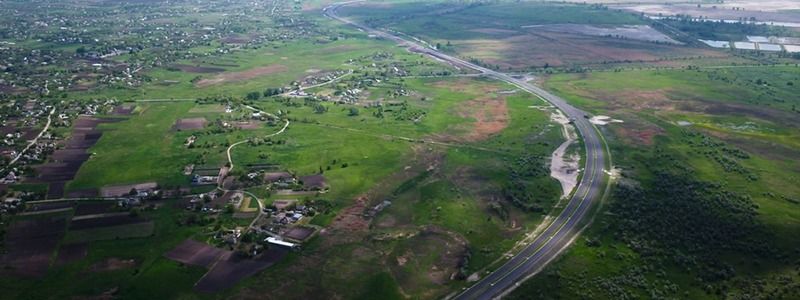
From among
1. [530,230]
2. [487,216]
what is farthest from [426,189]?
[530,230]

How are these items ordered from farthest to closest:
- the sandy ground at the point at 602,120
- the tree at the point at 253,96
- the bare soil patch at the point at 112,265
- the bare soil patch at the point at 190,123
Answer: the tree at the point at 253,96 < the sandy ground at the point at 602,120 < the bare soil patch at the point at 190,123 < the bare soil patch at the point at 112,265

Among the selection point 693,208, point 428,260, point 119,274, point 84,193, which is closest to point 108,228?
point 119,274

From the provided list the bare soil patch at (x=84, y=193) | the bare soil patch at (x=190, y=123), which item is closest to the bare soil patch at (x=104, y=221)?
the bare soil patch at (x=84, y=193)

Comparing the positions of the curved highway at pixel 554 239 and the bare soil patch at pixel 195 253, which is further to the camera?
the bare soil patch at pixel 195 253

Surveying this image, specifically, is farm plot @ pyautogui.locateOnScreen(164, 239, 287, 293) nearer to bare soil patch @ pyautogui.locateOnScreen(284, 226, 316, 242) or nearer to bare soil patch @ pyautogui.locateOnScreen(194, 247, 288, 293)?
bare soil patch @ pyautogui.locateOnScreen(194, 247, 288, 293)

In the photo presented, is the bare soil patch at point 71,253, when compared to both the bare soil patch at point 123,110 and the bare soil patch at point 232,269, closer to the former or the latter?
the bare soil patch at point 232,269

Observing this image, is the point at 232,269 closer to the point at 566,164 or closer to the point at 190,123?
the point at 566,164
